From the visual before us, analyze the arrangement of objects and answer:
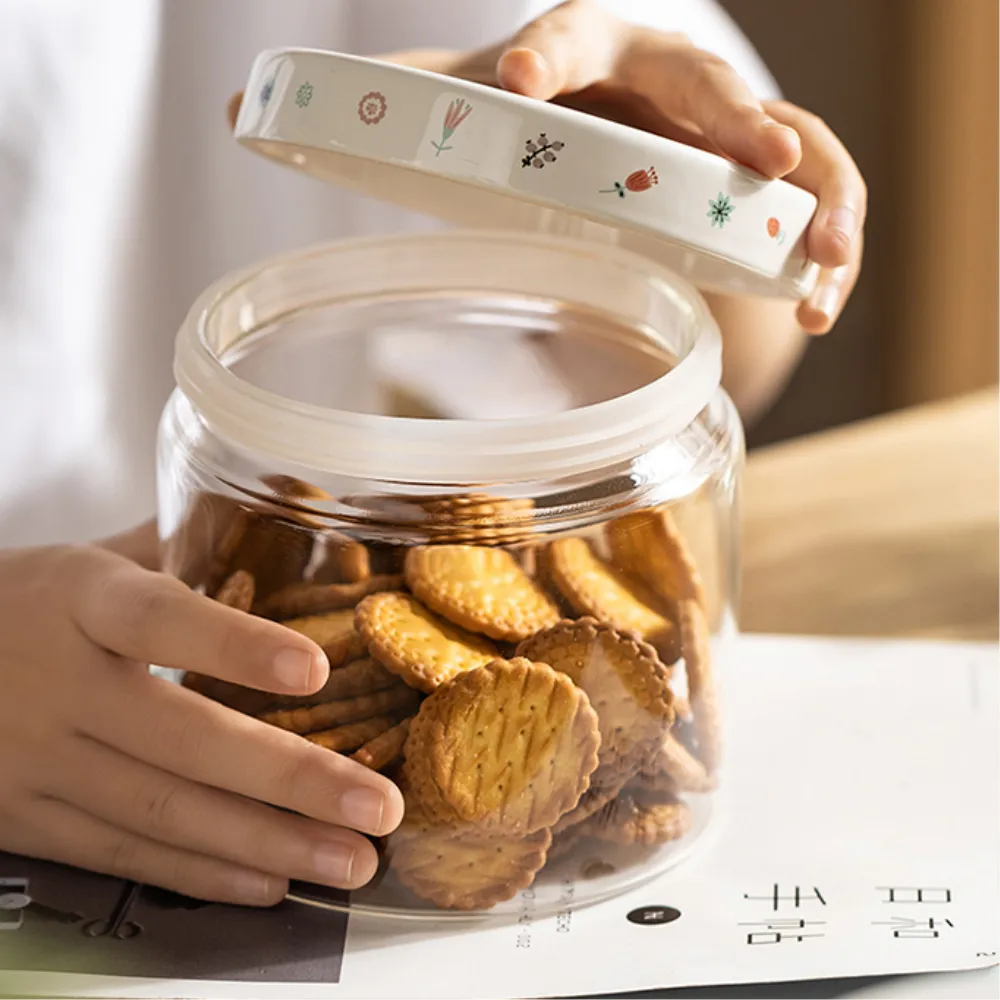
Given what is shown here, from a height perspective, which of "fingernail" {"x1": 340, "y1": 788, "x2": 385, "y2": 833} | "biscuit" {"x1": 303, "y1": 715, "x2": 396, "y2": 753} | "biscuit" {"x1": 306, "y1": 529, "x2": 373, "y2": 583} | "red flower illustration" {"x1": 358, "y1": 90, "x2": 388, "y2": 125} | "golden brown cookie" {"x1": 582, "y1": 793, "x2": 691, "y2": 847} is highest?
"red flower illustration" {"x1": 358, "y1": 90, "x2": 388, "y2": 125}

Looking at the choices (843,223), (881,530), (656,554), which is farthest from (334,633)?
(881,530)

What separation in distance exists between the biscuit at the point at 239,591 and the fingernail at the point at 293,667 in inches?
2.3

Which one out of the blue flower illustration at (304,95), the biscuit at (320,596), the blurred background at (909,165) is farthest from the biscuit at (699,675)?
the blurred background at (909,165)

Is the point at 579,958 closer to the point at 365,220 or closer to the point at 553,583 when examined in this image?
the point at 553,583

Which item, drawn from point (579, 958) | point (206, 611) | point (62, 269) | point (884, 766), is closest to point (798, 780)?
point (884, 766)

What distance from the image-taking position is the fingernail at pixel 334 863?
1.47 feet

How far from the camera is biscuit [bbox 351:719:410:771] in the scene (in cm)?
44

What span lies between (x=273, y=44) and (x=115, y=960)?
606mm

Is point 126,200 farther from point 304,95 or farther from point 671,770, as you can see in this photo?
point 671,770

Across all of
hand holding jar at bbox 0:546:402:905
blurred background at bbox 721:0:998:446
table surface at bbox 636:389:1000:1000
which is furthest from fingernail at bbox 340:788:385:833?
blurred background at bbox 721:0:998:446

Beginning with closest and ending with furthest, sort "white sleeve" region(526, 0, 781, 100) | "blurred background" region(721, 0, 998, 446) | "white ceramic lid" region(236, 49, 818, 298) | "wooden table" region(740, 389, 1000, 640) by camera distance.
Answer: "white ceramic lid" region(236, 49, 818, 298) → "wooden table" region(740, 389, 1000, 640) → "white sleeve" region(526, 0, 781, 100) → "blurred background" region(721, 0, 998, 446)

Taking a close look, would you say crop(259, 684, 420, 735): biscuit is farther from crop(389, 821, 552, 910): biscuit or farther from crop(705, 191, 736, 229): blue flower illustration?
crop(705, 191, 736, 229): blue flower illustration

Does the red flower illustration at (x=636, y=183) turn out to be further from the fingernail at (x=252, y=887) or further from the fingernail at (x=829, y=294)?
the fingernail at (x=252, y=887)

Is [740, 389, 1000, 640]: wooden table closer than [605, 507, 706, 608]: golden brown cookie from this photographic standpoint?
No
